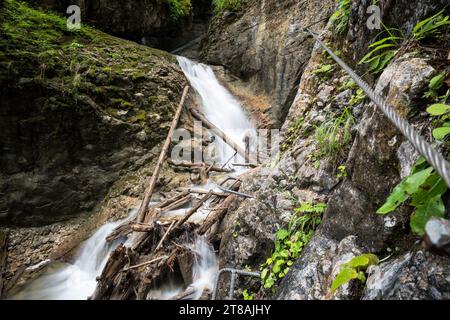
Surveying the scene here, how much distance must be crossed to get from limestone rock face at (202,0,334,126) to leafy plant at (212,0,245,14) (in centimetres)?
26

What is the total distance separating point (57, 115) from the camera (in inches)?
250

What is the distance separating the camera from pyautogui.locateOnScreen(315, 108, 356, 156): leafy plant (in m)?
2.77

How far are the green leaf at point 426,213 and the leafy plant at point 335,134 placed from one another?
5.21 feet

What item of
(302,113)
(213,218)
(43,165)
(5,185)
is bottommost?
(213,218)

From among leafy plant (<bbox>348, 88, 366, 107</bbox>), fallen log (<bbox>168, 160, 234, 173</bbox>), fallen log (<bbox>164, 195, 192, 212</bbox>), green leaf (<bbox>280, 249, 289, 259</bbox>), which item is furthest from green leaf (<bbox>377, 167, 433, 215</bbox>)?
fallen log (<bbox>168, 160, 234, 173</bbox>)

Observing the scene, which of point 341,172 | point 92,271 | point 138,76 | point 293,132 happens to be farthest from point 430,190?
point 138,76

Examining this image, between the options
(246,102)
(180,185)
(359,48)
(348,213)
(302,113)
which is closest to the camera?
(348,213)

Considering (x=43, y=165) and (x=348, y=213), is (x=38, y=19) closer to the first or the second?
(x=43, y=165)

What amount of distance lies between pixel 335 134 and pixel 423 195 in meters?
1.68

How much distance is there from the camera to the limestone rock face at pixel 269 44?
8945 mm

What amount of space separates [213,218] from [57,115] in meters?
4.72

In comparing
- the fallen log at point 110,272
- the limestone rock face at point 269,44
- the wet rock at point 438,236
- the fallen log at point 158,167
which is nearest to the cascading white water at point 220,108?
the limestone rock face at point 269,44

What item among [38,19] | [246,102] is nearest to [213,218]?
[246,102]
